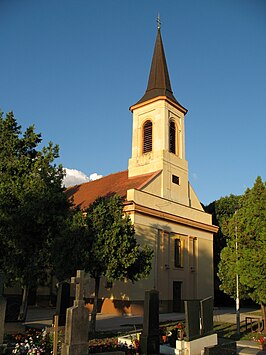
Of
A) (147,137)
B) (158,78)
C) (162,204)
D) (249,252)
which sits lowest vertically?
(249,252)

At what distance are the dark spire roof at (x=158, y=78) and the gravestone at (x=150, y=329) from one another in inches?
833

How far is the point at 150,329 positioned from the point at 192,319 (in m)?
1.35

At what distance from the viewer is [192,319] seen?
37.9ft

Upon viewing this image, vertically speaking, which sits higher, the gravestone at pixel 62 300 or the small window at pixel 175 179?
the small window at pixel 175 179

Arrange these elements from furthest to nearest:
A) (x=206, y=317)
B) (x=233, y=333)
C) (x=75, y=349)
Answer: (x=233, y=333) < (x=206, y=317) < (x=75, y=349)

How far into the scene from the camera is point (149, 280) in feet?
81.7

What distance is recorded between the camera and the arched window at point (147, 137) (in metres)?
29.8

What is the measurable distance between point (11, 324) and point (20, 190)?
7.27 metres

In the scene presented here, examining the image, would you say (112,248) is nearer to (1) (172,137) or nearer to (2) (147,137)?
(2) (147,137)

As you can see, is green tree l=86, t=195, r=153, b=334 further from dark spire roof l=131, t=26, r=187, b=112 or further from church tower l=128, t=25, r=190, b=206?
dark spire roof l=131, t=26, r=187, b=112

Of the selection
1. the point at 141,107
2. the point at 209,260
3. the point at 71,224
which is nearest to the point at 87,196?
the point at 141,107

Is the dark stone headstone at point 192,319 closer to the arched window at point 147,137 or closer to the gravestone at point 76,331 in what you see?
the gravestone at point 76,331

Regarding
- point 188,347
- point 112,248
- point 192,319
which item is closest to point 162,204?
point 112,248

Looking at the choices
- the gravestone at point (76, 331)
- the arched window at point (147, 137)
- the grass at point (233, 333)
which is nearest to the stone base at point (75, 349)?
the gravestone at point (76, 331)
